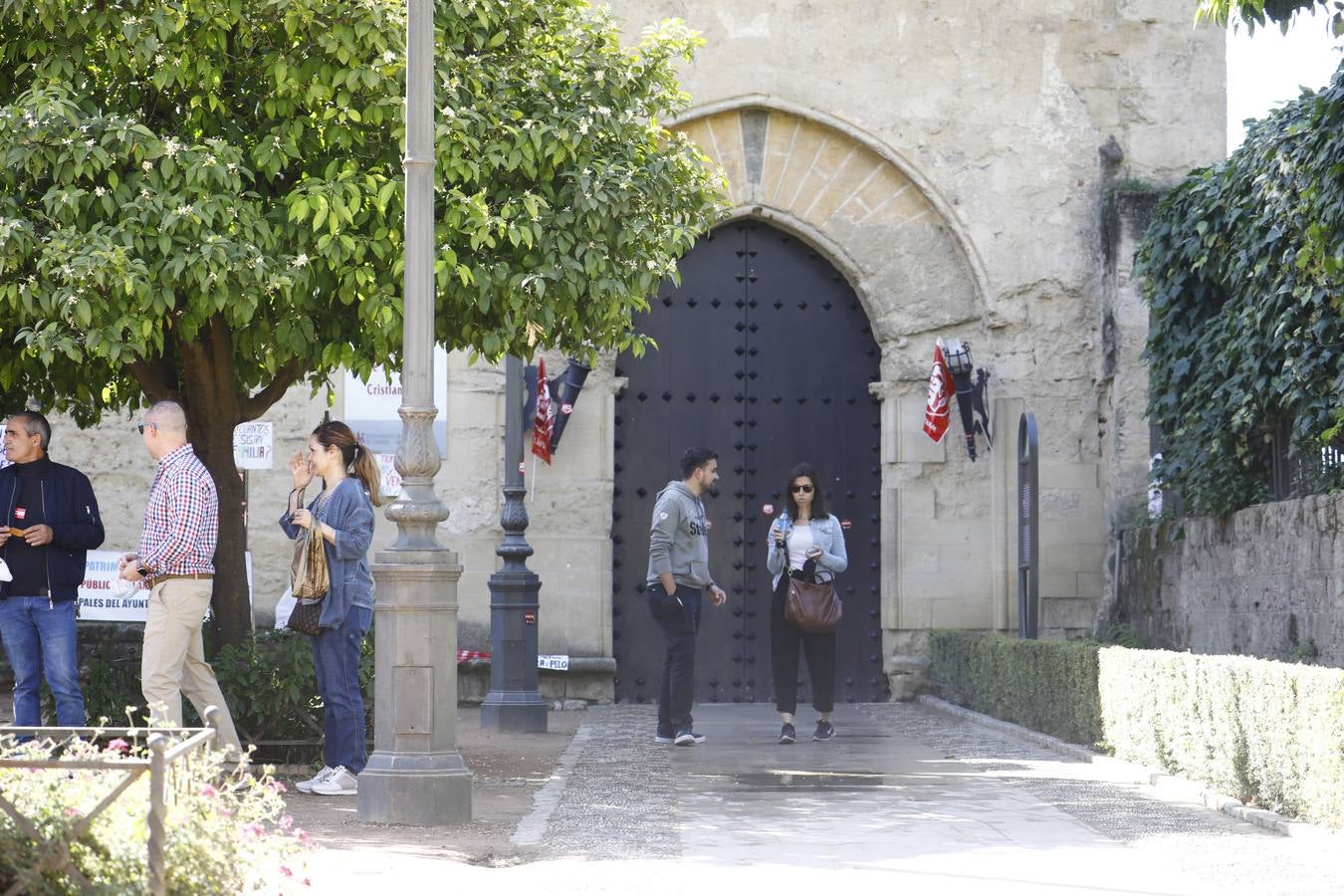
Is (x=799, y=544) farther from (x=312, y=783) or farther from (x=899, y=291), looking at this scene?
→ (x=899, y=291)

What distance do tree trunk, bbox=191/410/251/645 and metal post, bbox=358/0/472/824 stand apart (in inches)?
88.3

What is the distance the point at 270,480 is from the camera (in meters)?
14.9

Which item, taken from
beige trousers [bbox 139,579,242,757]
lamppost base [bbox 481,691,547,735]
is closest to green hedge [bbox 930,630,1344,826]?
lamppost base [bbox 481,691,547,735]

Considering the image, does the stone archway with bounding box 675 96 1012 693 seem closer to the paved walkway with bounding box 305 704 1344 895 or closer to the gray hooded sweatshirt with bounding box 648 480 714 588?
the paved walkway with bounding box 305 704 1344 895

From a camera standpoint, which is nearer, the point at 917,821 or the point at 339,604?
the point at 917,821

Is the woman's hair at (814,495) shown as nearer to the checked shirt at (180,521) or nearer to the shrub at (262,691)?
the shrub at (262,691)

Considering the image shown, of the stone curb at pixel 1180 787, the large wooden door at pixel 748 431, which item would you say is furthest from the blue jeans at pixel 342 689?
the large wooden door at pixel 748 431

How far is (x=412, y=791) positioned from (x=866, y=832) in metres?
1.91

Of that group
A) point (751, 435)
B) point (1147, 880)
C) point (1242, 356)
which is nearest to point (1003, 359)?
point (751, 435)

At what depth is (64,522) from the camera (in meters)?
8.94

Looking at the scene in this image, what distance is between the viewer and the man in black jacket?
873cm

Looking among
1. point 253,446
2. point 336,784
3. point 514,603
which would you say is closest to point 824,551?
point 514,603

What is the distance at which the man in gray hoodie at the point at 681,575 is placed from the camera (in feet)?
36.6

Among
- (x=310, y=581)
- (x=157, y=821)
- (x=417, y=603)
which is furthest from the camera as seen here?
(x=310, y=581)
